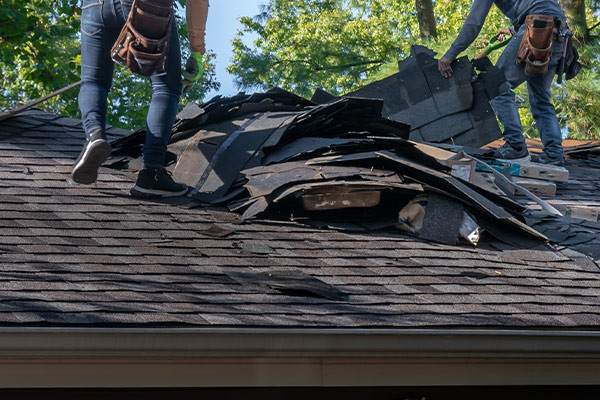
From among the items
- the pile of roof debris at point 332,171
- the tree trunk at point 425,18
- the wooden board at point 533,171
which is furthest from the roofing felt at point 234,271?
the tree trunk at point 425,18

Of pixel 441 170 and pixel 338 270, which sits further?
pixel 441 170

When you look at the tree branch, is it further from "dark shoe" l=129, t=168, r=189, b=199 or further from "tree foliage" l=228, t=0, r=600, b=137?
"dark shoe" l=129, t=168, r=189, b=199

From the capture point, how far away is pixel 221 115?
22.2ft

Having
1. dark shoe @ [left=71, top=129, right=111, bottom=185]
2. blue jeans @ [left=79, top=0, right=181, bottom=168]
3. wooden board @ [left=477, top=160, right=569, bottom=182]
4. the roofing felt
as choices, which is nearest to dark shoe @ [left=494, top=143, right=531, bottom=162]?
wooden board @ [left=477, top=160, right=569, bottom=182]

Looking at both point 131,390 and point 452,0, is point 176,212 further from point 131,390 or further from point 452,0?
point 452,0

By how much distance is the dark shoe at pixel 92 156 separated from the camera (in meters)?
5.45

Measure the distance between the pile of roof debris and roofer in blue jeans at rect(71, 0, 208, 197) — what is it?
0.33 metres

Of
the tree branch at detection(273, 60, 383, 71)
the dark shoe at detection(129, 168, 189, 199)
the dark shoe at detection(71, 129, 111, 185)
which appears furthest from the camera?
the tree branch at detection(273, 60, 383, 71)

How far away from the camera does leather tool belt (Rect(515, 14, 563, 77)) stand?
8.05m

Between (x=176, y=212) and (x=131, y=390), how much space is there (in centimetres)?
192

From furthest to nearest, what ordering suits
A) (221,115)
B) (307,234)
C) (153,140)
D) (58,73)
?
(58,73), (221,115), (153,140), (307,234)

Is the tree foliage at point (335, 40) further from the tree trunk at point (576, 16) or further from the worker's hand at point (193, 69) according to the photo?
the worker's hand at point (193, 69)

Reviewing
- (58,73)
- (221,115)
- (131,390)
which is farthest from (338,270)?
(58,73)

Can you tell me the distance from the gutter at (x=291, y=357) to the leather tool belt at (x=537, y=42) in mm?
4401
